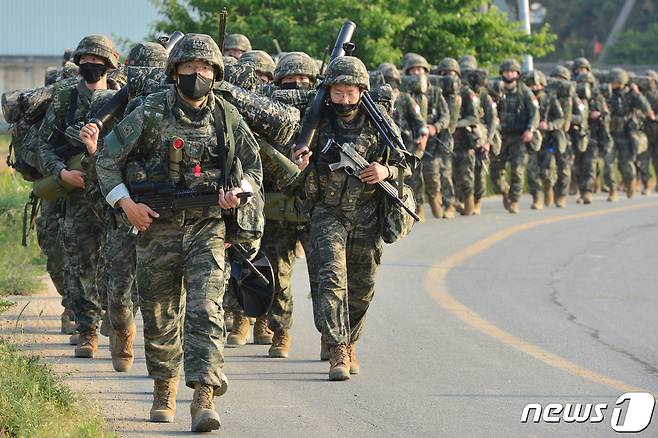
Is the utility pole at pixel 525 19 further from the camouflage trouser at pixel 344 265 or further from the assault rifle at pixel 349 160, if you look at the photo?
the assault rifle at pixel 349 160

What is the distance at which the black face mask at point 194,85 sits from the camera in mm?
8961

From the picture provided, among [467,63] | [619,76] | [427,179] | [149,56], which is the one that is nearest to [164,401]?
[149,56]

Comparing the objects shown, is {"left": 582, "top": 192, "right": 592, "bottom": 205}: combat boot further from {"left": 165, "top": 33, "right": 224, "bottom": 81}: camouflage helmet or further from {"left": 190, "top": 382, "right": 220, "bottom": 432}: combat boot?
{"left": 190, "top": 382, "right": 220, "bottom": 432}: combat boot

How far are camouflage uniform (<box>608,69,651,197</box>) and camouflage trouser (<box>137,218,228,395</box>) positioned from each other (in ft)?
65.2

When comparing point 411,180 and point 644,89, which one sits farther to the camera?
point 644,89

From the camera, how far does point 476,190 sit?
79.9 feet

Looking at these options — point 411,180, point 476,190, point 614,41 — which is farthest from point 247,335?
point 614,41

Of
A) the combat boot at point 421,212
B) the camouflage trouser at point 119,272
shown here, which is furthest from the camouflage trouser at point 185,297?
the combat boot at point 421,212

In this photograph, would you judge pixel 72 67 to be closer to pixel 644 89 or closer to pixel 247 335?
pixel 247 335

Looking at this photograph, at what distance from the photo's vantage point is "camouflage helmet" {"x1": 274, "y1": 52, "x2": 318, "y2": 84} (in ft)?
40.7

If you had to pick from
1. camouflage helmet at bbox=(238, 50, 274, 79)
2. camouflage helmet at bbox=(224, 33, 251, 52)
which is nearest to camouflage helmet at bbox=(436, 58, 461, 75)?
camouflage helmet at bbox=(224, 33, 251, 52)

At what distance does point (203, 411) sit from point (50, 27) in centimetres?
2767

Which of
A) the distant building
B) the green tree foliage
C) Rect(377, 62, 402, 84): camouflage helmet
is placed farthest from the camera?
the distant building

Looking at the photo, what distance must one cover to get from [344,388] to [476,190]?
46.3ft
